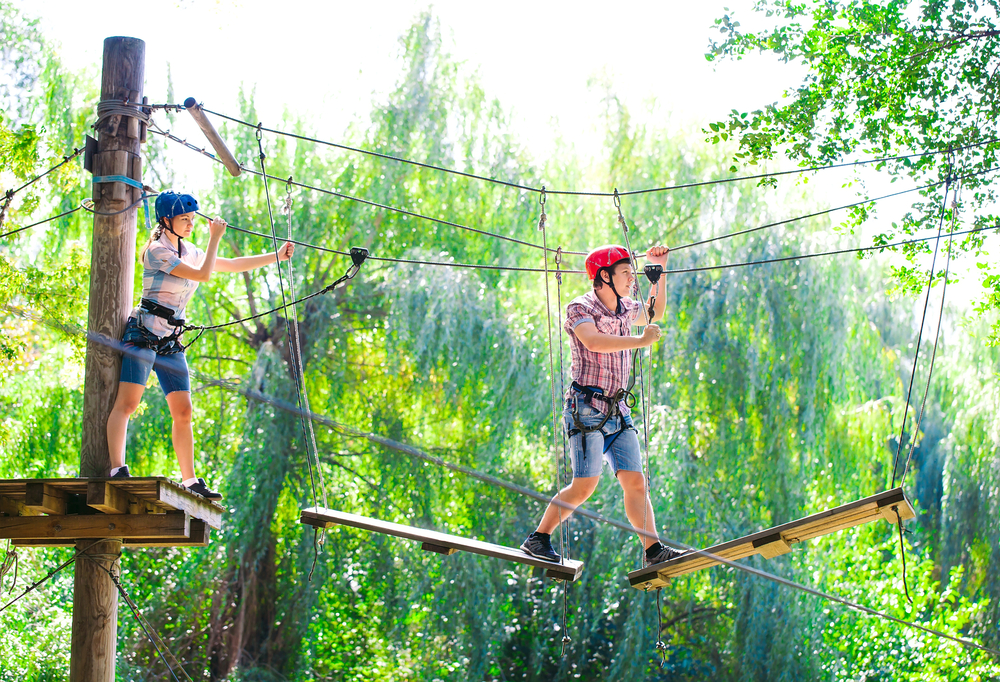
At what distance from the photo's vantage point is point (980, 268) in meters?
A: 6.30

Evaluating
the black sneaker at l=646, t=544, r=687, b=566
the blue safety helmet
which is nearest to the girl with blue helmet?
the blue safety helmet

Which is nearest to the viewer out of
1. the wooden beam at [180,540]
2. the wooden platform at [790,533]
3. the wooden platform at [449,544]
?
the wooden platform at [790,533]

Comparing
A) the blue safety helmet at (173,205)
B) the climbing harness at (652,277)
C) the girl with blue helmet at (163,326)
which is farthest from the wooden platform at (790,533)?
the blue safety helmet at (173,205)

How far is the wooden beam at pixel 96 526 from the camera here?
405 cm

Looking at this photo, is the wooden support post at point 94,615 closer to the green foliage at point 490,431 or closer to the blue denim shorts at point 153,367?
the blue denim shorts at point 153,367

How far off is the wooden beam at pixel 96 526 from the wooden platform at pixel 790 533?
6.36ft

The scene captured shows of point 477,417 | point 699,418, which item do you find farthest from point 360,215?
point 699,418

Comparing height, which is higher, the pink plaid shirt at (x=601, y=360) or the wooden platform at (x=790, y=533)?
the pink plaid shirt at (x=601, y=360)

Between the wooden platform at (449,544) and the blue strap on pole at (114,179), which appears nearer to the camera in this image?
the wooden platform at (449,544)

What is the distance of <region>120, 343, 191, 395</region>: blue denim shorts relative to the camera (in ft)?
13.2

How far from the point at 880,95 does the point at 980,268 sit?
1.34m

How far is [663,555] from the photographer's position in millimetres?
3891

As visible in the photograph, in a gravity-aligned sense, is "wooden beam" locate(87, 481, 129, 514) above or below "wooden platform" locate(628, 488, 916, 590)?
above

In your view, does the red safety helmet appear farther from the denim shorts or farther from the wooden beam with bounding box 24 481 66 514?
the wooden beam with bounding box 24 481 66 514
